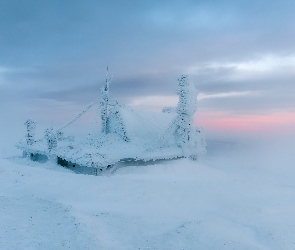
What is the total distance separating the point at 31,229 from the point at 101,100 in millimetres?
27851

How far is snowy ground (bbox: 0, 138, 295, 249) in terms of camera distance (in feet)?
31.2

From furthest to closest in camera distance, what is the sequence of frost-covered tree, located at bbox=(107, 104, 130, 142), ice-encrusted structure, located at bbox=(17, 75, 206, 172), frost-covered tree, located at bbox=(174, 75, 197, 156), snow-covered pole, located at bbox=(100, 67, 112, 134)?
snow-covered pole, located at bbox=(100, 67, 112, 134)
frost-covered tree, located at bbox=(107, 104, 130, 142)
frost-covered tree, located at bbox=(174, 75, 197, 156)
ice-encrusted structure, located at bbox=(17, 75, 206, 172)

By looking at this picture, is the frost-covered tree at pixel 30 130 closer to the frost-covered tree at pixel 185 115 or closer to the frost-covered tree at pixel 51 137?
the frost-covered tree at pixel 51 137

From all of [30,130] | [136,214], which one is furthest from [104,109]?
[136,214]

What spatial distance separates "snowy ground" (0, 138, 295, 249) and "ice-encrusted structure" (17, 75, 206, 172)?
7744 millimetres

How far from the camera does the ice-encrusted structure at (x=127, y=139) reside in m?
26.9

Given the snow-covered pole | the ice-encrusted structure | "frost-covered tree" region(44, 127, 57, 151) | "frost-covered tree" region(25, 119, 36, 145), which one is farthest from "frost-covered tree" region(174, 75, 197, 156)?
"frost-covered tree" region(25, 119, 36, 145)

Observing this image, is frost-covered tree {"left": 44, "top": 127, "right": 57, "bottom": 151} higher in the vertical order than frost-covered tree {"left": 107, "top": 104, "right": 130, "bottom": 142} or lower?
lower

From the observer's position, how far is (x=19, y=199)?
13.7m

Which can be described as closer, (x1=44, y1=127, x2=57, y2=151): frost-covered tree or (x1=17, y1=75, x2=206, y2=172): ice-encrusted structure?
(x1=17, y1=75, x2=206, y2=172): ice-encrusted structure

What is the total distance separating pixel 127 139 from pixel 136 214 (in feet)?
65.0

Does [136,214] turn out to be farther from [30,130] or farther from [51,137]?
[30,130]

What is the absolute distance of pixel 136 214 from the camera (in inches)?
492

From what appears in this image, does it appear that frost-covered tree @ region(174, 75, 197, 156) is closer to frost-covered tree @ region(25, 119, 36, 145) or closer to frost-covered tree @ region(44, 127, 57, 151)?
frost-covered tree @ region(44, 127, 57, 151)
